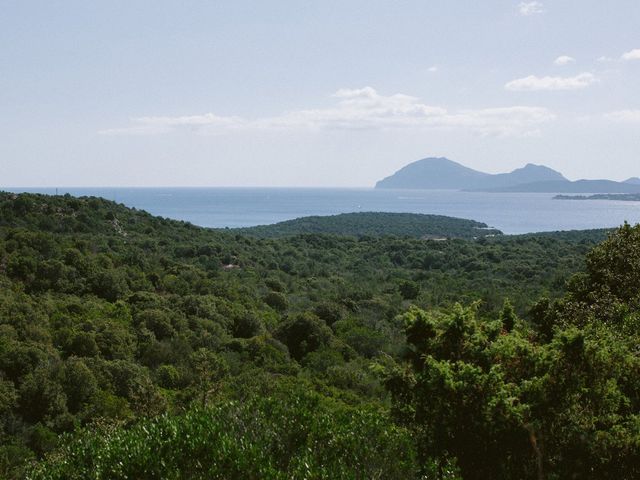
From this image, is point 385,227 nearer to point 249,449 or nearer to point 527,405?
point 527,405

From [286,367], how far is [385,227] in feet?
360

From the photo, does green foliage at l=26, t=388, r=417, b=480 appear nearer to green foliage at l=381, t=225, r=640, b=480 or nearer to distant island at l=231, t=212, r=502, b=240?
green foliage at l=381, t=225, r=640, b=480

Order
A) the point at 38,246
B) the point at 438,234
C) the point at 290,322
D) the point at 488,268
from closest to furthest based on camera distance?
the point at 290,322 → the point at 38,246 → the point at 488,268 → the point at 438,234

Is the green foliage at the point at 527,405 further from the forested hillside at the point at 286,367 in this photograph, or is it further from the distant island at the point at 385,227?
the distant island at the point at 385,227

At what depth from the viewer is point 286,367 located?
2997 cm

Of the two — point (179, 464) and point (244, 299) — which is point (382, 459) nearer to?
point (179, 464)

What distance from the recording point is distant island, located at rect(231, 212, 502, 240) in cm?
Answer: 12612

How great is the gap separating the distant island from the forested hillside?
65.7 metres

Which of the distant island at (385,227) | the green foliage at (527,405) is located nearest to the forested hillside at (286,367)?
the green foliage at (527,405)

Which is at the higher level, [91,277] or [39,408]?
[91,277]

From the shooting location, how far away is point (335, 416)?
40.5 feet

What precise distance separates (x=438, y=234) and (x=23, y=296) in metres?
109

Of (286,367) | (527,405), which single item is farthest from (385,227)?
(527,405)

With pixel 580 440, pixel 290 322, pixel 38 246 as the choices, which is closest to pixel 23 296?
pixel 38 246
